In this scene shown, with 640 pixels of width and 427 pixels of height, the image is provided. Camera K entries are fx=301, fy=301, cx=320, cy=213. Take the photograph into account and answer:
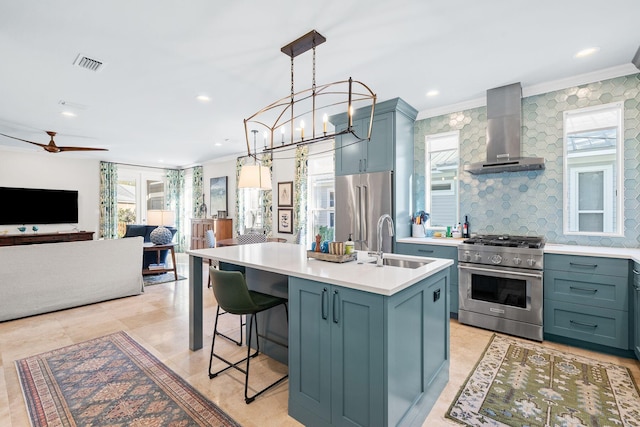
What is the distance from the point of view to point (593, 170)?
→ 10.4 feet

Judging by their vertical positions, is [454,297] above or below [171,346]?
above

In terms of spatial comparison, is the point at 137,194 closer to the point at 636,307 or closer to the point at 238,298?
the point at 238,298

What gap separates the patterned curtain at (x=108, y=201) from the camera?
769 centimetres

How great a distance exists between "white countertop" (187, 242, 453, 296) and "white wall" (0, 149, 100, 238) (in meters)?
6.95

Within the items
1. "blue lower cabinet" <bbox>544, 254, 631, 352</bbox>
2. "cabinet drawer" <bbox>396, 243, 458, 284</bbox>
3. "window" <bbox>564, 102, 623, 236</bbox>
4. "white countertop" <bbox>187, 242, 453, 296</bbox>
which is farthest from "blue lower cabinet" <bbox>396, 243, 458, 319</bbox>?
"white countertop" <bbox>187, 242, 453, 296</bbox>

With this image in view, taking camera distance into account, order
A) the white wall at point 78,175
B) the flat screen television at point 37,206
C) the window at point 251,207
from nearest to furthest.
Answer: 1. the white wall at point 78,175
2. the flat screen television at point 37,206
3. the window at point 251,207

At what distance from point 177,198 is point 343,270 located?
8575 millimetres

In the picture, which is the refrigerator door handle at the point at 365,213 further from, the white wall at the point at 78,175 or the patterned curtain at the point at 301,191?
the white wall at the point at 78,175

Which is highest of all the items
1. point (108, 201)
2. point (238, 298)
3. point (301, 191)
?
point (301, 191)

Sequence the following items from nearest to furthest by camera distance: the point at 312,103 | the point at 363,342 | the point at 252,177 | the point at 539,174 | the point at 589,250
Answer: the point at 363,342, the point at 589,250, the point at 539,174, the point at 312,103, the point at 252,177

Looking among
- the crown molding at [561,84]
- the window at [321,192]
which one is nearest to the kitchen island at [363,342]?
the crown molding at [561,84]

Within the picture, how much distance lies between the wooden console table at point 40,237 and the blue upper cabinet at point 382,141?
6.48 m

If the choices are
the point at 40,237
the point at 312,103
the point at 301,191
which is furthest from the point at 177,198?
the point at 312,103

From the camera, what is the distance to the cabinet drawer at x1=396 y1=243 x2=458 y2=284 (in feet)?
11.4
